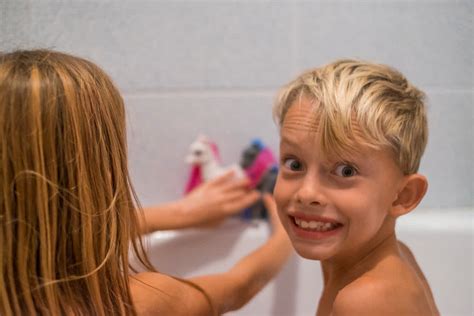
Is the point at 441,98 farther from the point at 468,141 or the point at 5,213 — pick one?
the point at 5,213

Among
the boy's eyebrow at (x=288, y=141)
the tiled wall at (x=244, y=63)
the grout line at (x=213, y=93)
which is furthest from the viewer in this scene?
the grout line at (x=213, y=93)

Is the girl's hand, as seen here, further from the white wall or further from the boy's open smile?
the boy's open smile

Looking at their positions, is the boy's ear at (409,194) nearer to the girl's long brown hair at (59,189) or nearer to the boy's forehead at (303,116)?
the boy's forehead at (303,116)

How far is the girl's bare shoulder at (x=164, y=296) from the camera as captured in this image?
60 centimetres

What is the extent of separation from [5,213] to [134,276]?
174 mm

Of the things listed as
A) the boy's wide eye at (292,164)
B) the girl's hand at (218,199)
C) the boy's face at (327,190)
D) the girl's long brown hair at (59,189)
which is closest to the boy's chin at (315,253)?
the boy's face at (327,190)

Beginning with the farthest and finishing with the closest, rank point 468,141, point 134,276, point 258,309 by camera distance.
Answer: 1. point 258,309
2. point 468,141
3. point 134,276

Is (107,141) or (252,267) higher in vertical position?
(107,141)

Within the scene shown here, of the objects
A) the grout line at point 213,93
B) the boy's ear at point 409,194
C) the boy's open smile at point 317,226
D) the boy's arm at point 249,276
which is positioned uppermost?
the grout line at point 213,93

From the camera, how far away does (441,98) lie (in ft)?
2.67

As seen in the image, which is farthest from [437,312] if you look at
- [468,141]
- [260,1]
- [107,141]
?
[260,1]

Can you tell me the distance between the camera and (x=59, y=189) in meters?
0.54

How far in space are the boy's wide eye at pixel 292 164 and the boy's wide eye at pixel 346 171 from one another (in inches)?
1.9

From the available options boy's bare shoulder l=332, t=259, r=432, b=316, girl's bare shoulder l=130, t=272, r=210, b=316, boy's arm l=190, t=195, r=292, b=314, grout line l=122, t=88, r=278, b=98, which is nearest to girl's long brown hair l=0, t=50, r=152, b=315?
girl's bare shoulder l=130, t=272, r=210, b=316
